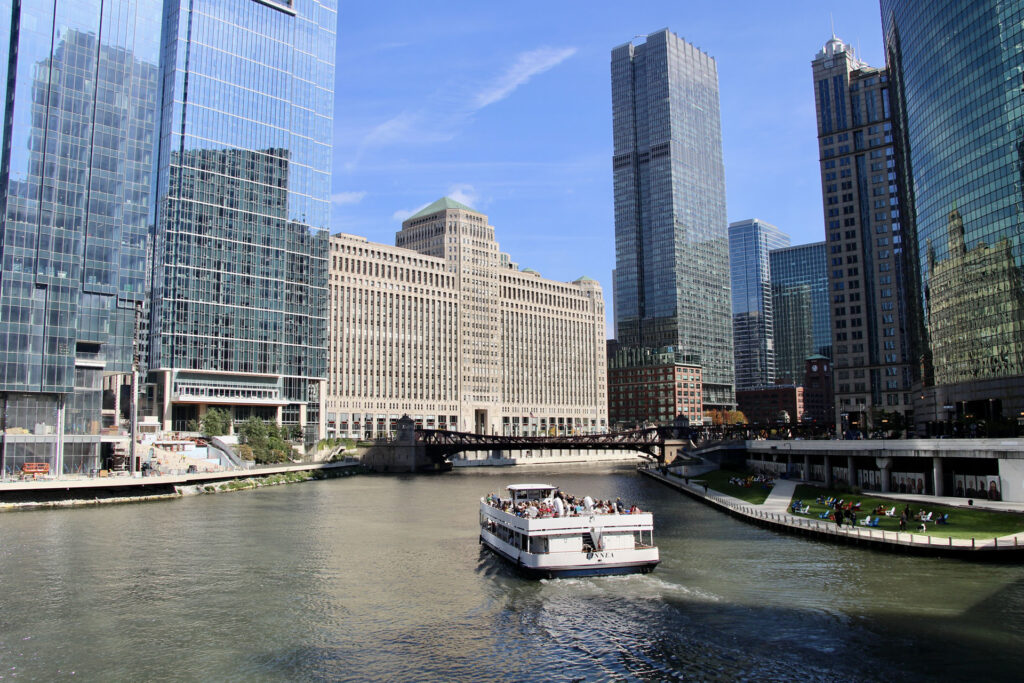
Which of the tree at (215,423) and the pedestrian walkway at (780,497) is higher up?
the tree at (215,423)

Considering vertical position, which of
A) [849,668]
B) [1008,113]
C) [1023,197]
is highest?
[1008,113]

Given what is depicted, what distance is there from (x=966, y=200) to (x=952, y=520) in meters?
75.6

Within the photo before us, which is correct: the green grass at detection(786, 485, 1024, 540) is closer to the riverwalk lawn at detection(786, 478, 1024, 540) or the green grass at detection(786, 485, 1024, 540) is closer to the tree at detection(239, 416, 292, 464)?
the riverwalk lawn at detection(786, 478, 1024, 540)

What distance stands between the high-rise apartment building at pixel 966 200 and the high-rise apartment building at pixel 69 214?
13980cm

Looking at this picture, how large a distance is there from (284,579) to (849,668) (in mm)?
40886

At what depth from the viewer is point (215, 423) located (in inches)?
7067

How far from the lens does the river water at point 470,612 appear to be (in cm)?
4144

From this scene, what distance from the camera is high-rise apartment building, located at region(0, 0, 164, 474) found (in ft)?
417

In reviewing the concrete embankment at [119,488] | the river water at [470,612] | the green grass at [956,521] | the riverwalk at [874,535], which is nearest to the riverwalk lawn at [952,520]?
the green grass at [956,521]

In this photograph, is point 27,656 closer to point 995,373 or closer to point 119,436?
point 119,436

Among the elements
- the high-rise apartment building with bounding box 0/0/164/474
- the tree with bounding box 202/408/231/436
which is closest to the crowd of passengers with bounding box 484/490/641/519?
the high-rise apartment building with bounding box 0/0/164/474

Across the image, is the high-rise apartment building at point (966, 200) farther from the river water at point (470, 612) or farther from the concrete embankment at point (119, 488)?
the concrete embankment at point (119, 488)

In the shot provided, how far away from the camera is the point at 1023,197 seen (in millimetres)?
115750

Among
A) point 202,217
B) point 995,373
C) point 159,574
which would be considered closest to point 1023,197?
point 995,373
